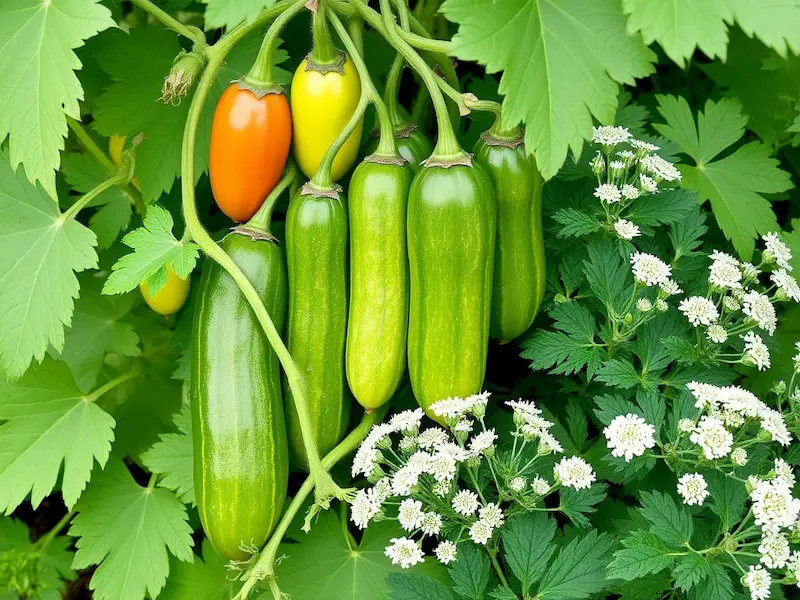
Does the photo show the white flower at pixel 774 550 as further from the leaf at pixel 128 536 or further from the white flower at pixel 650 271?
the leaf at pixel 128 536

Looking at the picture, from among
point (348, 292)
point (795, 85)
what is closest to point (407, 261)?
point (348, 292)

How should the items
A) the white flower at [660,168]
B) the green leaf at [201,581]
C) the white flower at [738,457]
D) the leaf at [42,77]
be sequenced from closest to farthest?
1. the white flower at [738,457]
2. the leaf at [42,77]
3. the white flower at [660,168]
4. the green leaf at [201,581]

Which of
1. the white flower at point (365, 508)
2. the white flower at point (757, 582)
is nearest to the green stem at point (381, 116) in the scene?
the white flower at point (365, 508)

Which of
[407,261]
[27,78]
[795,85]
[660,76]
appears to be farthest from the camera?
[660,76]

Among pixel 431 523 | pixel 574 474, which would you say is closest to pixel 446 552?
pixel 431 523

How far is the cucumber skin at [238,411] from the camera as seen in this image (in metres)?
1.60

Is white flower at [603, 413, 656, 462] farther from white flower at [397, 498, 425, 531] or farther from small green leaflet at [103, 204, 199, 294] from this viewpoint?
small green leaflet at [103, 204, 199, 294]

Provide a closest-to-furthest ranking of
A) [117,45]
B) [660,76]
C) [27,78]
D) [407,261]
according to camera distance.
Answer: [27,78], [407,261], [117,45], [660,76]

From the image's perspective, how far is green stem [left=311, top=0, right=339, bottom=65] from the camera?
1604 mm

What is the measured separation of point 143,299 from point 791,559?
1.81 m

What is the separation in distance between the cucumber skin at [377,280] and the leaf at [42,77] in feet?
1.94

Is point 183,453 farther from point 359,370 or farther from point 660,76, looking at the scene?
point 660,76

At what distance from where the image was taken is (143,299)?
2281 millimetres

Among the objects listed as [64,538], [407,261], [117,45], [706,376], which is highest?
[117,45]
